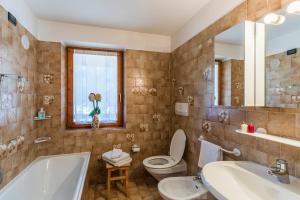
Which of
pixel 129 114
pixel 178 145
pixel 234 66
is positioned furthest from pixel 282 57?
pixel 129 114

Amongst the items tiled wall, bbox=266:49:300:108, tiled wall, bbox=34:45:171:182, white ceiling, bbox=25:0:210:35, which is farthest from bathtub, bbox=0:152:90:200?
white ceiling, bbox=25:0:210:35

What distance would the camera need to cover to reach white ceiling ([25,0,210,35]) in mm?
1984

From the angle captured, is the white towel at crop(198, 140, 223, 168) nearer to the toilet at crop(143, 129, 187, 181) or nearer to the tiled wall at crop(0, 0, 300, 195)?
the tiled wall at crop(0, 0, 300, 195)

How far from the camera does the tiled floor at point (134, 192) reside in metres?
2.30

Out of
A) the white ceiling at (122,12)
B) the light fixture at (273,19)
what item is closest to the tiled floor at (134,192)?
the light fixture at (273,19)

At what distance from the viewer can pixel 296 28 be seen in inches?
43.2

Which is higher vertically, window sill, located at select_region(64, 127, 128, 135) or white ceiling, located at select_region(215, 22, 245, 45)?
white ceiling, located at select_region(215, 22, 245, 45)

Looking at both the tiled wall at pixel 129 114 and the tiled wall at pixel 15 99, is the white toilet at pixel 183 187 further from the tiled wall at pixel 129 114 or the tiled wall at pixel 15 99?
the tiled wall at pixel 15 99

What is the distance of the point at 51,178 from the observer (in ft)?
7.22

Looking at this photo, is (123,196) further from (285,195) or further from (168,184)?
(285,195)

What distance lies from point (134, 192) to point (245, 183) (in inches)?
66.4

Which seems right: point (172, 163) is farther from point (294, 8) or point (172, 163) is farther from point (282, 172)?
point (294, 8)

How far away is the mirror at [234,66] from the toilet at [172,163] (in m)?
0.95

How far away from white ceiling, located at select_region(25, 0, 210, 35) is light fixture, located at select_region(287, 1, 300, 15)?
100 centimetres
